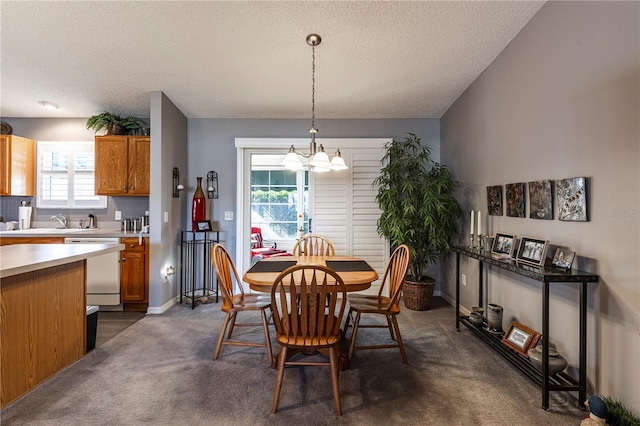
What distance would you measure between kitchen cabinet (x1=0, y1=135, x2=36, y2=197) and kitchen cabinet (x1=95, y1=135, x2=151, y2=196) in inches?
49.6

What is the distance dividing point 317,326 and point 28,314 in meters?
1.89

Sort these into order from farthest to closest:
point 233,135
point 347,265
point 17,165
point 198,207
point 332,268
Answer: point 233,135 < point 17,165 < point 198,207 < point 347,265 < point 332,268

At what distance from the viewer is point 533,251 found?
2062 millimetres

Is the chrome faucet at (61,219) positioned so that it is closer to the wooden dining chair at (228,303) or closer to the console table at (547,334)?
the wooden dining chair at (228,303)

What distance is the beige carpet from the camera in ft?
5.54

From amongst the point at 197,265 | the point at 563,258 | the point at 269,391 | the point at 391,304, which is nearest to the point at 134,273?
the point at 197,265

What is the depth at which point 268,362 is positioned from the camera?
7.53ft

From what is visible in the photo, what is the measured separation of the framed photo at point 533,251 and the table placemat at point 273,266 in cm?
175

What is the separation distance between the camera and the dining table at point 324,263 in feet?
6.47

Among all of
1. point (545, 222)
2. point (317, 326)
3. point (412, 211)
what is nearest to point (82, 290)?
point (317, 326)

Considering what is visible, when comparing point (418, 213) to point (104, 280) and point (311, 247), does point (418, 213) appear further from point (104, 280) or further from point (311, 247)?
point (104, 280)

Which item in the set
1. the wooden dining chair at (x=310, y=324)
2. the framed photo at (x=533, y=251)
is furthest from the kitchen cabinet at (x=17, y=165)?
the framed photo at (x=533, y=251)

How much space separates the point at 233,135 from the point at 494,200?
3432 millimetres

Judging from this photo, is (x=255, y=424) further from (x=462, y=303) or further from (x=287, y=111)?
(x=287, y=111)
